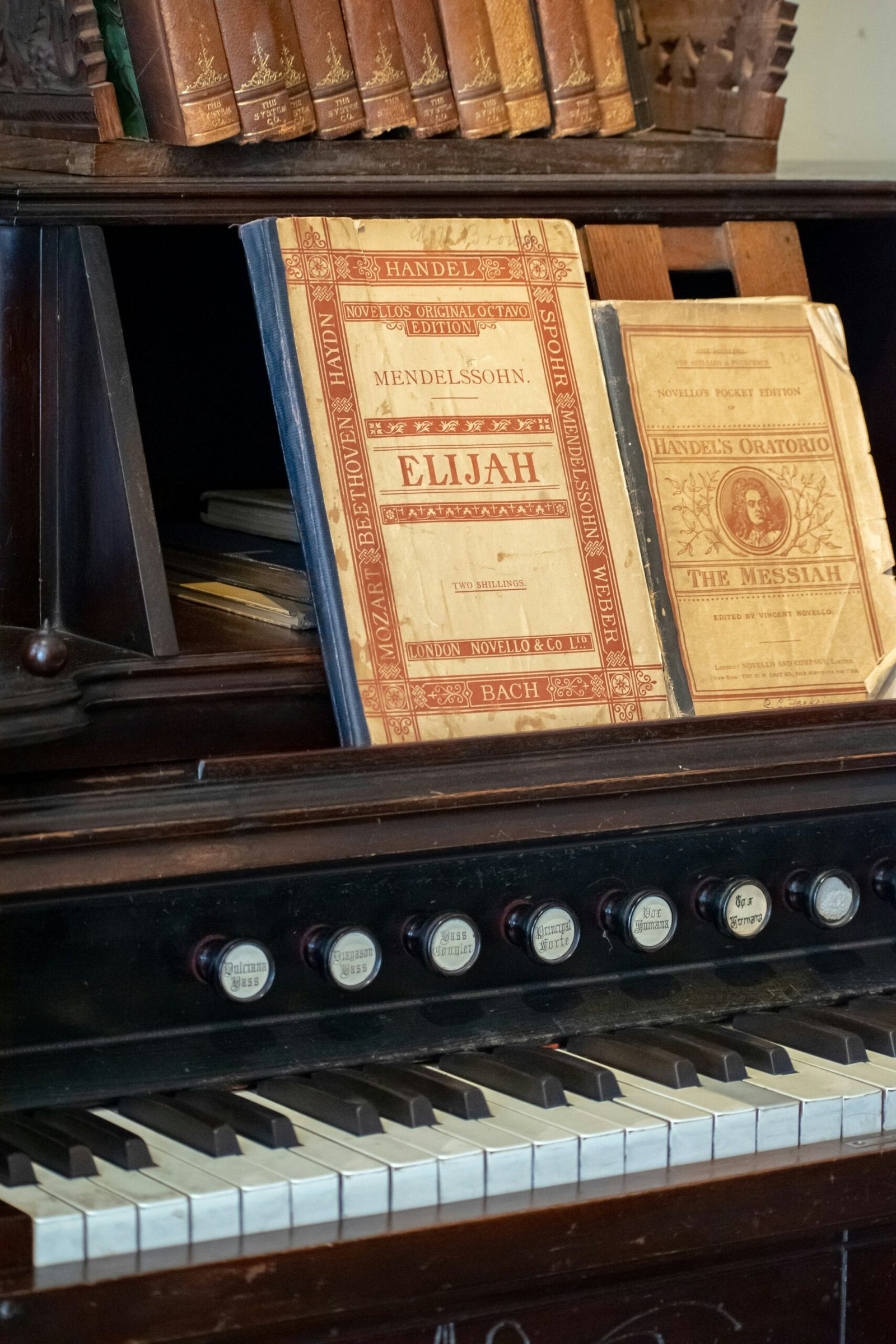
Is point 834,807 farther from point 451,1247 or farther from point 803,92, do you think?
point 803,92

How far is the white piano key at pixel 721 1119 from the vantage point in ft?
4.57

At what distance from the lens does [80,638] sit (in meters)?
1.52

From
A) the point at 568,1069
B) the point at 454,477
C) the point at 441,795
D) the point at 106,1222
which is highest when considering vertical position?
the point at 454,477

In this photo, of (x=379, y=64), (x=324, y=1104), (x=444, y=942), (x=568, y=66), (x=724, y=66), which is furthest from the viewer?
(x=724, y=66)

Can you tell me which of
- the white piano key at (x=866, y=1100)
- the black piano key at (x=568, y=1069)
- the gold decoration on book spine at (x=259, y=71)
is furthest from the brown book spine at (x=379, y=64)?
the white piano key at (x=866, y=1100)

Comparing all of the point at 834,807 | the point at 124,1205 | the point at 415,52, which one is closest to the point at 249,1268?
the point at 124,1205

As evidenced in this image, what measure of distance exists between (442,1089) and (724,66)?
1212 mm

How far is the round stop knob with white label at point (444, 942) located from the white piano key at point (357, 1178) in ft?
0.72

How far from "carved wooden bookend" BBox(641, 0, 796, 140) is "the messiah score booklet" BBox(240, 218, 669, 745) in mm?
381

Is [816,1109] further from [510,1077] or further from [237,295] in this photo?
[237,295]

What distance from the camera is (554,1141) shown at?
133cm

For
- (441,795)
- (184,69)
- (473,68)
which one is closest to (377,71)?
(473,68)

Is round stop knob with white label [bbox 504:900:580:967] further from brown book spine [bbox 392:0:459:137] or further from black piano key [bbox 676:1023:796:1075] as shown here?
brown book spine [bbox 392:0:459:137]

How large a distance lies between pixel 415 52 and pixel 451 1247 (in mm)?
1134
